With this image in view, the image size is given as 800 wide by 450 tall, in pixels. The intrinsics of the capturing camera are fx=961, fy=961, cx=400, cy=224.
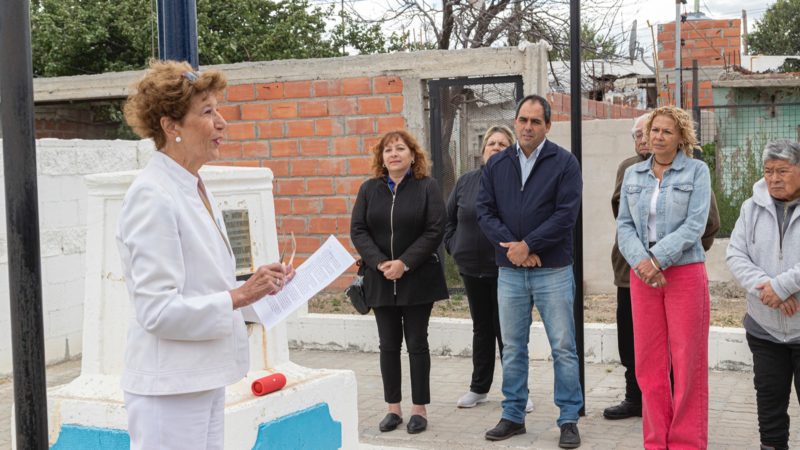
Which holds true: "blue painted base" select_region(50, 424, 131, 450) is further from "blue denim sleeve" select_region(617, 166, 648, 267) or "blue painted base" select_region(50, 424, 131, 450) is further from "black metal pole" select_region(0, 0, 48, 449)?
"blue denim sleeve" select_region(617, 166, 648, 267)

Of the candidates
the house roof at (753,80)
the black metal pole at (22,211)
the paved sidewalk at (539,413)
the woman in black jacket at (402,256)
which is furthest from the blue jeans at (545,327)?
the house roof at (753,80)

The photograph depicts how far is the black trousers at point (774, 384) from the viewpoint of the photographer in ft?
16.7

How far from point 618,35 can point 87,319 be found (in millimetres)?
13106

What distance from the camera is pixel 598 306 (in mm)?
9141

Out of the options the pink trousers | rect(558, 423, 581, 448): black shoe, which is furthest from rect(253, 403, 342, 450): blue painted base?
the pink trousers

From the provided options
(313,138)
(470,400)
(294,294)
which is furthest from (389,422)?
(313,138)

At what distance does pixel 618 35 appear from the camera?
53.0 ft

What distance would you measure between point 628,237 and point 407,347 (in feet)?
5.34

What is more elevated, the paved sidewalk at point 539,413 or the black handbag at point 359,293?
the black handbag at point 359,293

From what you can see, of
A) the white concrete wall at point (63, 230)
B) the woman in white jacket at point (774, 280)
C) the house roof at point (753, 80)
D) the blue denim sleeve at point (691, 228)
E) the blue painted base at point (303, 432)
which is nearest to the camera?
the blue painted base at point (303, 432)

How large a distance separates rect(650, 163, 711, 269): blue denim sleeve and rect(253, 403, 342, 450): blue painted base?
1.97m

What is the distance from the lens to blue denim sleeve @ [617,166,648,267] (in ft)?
17.5

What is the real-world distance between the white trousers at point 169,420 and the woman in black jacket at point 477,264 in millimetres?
3505

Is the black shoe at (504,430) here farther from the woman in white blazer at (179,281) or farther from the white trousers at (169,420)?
the white trousers at (169,420)
